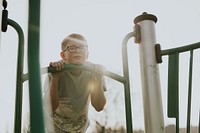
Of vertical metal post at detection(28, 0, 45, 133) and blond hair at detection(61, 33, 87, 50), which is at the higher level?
blond hair at detection(61, 33, 87, 50)

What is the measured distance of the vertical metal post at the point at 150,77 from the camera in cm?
110

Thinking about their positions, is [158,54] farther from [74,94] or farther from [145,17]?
[74,94]

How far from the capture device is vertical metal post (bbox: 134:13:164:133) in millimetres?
1098

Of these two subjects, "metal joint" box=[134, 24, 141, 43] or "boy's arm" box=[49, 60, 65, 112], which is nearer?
"metal joint" box=[134, 24, 141, 43]

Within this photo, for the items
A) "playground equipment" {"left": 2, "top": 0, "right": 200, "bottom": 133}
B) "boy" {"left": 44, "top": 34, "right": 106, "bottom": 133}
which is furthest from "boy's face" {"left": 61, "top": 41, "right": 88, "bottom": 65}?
"playground equipment" {"left": 2, "top": 0, "right": 200, "bottom": 133}

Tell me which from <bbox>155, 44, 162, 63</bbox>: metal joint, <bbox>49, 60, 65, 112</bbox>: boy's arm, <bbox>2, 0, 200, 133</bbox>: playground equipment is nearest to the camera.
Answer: <bbox>2, 0, 200, 133</bbox>: playground equipment

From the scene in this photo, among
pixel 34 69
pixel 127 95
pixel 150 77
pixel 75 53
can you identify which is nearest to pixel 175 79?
pixel 150 77

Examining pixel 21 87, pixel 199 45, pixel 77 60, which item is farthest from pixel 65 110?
pixel 199 45

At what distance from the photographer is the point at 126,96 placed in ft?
3.68

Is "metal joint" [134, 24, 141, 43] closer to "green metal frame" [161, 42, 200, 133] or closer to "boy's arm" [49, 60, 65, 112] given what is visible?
"green metal frame" [161, 42, 200, 133]

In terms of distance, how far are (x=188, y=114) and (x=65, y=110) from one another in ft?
Result: 2.32

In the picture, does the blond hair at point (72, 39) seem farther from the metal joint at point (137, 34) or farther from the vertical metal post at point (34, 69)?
the vertical metal post at point (34, 69)

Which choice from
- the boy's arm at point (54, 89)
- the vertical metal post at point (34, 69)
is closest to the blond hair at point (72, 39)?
the boy's arm at point (54, 89)

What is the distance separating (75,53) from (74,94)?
25 centimetres
